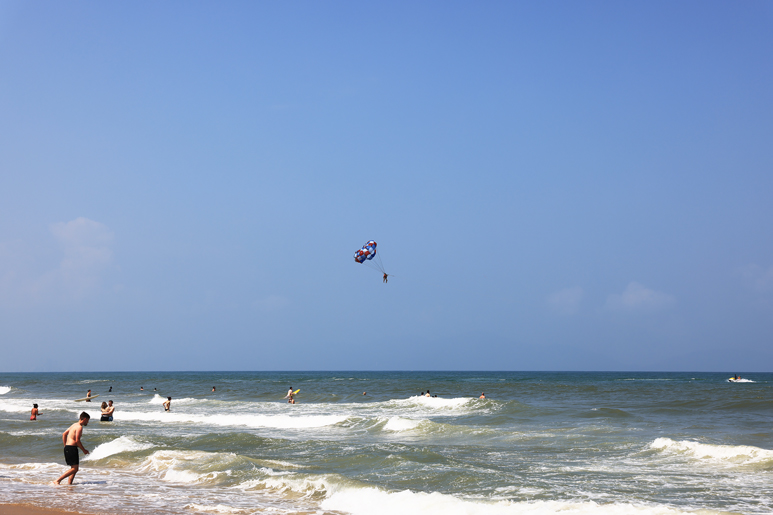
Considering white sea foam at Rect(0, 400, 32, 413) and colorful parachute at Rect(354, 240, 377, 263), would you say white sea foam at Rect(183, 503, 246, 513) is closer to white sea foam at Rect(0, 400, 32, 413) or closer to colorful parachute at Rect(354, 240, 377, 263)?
colorful parachute at Rect(354, 240, 377, 263)

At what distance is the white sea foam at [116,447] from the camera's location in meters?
14.9

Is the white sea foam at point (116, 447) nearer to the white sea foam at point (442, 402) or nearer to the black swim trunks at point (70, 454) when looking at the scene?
the black swim trunks at point (70, 454)

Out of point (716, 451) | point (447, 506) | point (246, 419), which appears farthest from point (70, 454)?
point (716, 451)

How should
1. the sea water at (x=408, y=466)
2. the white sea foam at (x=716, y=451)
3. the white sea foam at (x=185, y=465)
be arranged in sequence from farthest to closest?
the white sea foam at (x=716, y=451) < the white sea foam at (x=185, y=465) < the sea water at (x=408, y=466)

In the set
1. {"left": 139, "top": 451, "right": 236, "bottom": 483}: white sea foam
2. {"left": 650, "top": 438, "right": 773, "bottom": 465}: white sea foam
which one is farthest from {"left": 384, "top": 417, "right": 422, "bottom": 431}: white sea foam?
{"left": 650, "top": 438, "right": 773, "bottom": 465}: white sea foam

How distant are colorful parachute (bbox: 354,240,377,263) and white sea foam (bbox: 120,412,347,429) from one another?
734cm

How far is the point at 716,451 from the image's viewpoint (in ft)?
46.8

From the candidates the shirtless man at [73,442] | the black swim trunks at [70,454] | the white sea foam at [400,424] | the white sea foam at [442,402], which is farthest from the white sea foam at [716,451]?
the white sea foam at [442,402]

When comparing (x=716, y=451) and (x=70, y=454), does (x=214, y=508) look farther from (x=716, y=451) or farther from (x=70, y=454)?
(x=716, y=451)

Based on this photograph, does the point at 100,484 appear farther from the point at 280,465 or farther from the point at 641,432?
the point at 641,432

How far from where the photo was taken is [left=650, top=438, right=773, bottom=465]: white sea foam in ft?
44.1

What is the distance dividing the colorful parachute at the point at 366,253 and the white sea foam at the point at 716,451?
607 inches

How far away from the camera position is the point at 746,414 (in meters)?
23.7

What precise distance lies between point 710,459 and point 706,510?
5.59 metres
